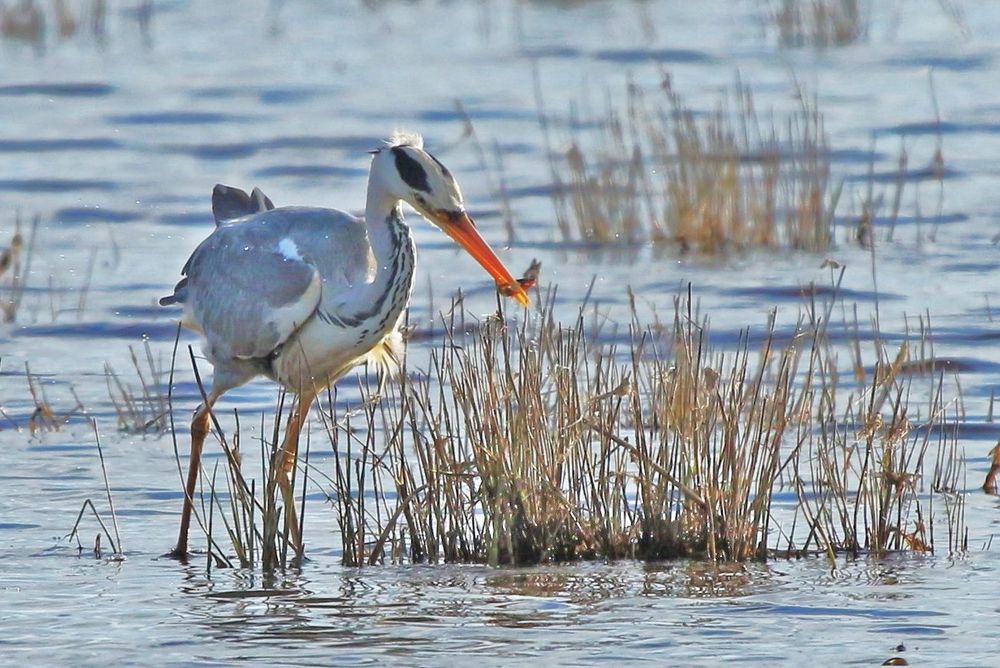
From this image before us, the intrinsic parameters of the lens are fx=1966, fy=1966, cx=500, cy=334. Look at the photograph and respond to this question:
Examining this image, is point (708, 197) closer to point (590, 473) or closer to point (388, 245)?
point (388, 245)

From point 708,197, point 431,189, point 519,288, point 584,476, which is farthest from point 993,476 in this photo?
point 708,197

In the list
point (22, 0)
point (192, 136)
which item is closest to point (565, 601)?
point (192, 136)

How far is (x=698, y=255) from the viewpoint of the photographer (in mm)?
12477

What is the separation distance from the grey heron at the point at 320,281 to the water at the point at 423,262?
0.60 m

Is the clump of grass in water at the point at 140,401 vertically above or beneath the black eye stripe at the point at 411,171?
beneath

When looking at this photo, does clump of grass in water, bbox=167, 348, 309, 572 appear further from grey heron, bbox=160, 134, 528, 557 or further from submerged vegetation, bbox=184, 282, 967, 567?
grey heron, bbox=160, 134, 528, 557

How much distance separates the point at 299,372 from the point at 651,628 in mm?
1818

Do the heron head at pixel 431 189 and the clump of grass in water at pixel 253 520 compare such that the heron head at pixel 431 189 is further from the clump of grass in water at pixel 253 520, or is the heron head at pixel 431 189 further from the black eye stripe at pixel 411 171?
the clump of grass in water at pixel 253 520

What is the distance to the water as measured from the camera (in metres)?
5.77

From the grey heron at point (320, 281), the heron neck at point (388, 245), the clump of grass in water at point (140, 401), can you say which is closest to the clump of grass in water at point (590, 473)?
the grey heron at point (320, 281)

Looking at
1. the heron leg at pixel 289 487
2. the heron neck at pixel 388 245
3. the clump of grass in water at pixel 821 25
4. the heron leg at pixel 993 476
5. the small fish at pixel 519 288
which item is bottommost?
the heron leg at pixel 993 476

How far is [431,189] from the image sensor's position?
7086mm

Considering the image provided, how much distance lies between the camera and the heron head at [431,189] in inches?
279

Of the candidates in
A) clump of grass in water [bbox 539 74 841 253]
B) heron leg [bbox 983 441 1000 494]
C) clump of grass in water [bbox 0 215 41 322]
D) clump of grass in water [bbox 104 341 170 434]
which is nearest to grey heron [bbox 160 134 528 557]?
clump of grass in water [bbox 104 341 170 434]
